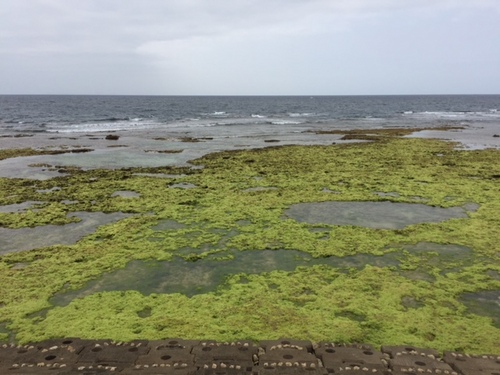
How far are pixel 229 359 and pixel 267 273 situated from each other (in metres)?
3.47

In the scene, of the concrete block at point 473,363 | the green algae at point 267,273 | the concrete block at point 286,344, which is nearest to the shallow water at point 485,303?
the green algae at point 267,273

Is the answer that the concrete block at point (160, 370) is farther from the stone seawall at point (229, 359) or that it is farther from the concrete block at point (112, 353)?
the concrete block at point (112, 353)

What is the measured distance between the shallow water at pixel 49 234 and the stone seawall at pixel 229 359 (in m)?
5.27

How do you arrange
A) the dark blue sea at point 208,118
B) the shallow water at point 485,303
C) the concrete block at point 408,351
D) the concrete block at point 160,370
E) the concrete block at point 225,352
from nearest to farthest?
the concrete block at point 160,370 → the concrete block at point 225,352 → the concrete block at point 408,351 → the shallow water at point 485,303 → the dark blue sea at point 208,118

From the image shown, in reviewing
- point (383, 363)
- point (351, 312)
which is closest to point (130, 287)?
point (351, 312)

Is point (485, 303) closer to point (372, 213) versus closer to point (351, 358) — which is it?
point (351, 358)

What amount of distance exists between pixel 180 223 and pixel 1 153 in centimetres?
2159

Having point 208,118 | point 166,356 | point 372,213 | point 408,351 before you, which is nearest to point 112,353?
point 166,356

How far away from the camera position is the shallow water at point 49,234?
10.4 m

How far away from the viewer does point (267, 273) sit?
8.58 metres

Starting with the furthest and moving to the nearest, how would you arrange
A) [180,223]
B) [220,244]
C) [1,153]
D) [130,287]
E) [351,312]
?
1. [1,153]
2. [180,223]
3. [220,244]
4. [130,287]
5. [351,312]

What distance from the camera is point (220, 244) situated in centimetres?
1038

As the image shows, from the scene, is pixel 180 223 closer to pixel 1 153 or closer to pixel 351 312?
pixel 351 312

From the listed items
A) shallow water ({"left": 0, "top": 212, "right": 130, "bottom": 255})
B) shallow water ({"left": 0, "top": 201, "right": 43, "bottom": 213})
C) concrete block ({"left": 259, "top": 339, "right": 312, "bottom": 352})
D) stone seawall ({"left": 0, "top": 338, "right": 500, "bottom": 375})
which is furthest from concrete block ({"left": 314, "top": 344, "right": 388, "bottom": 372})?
shallow water ({"left": 0, "top": 201, "right": 43, "bottom": 213})
